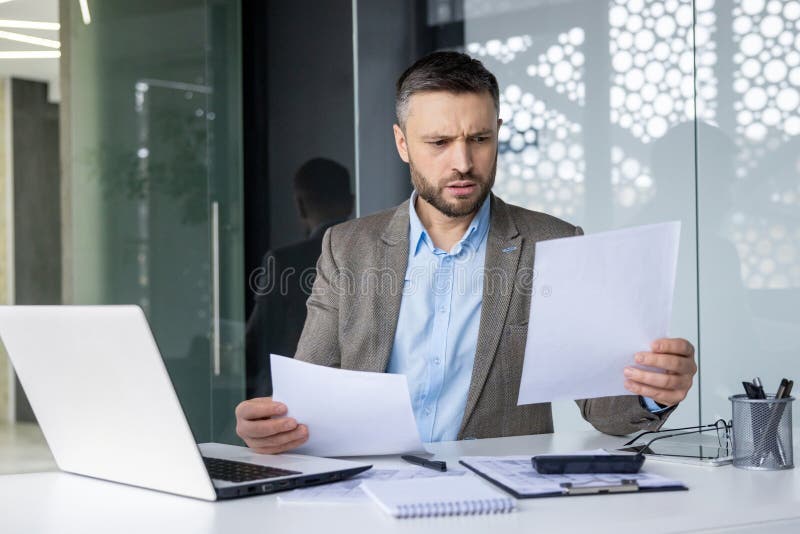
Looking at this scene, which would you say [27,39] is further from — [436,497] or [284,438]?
[436,497]

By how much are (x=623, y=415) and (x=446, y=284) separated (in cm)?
57

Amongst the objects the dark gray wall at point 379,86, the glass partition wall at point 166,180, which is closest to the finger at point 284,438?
the glass partition wall at point 166,180

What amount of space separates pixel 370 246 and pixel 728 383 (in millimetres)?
1535

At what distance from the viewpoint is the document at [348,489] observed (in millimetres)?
1285

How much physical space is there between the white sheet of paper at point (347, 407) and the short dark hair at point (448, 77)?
92cm

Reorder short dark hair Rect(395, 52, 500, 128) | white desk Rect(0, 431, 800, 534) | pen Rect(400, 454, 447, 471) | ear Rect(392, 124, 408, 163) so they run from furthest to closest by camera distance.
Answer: ear Rect(392, 124, 408, 163) < short dark hair Rect(395, 52, 500, 128) < pen Rect(400, 454, 447, 471) < white desk Rect(0, 431, 800, 534)

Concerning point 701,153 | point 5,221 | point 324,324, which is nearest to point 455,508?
point 324,324

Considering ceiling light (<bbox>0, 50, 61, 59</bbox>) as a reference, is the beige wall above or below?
below

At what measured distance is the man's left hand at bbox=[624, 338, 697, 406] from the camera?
1589 millimetres

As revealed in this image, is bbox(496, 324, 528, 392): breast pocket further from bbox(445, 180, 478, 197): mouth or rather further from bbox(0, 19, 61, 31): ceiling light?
bbox(0, 19, 61, 31): ceiling light

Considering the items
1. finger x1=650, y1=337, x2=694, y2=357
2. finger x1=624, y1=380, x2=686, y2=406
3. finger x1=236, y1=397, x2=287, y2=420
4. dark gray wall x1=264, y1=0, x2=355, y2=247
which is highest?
dark gray wall x1=264, y1=0, x2=355, y2=247

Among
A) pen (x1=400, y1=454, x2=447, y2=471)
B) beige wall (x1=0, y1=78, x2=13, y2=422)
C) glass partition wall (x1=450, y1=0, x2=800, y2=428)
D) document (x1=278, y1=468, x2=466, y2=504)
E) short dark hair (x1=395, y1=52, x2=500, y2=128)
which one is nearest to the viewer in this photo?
document (x1=278, y1=468, x2=466, y2=504)

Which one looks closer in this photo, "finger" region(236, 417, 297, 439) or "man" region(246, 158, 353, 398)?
"finger" region(236, 417, 297, 439)

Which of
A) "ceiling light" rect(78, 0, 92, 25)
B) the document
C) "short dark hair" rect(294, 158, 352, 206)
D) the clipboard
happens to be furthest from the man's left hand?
"ceiling light" rect(78, 0, 92, 25)
